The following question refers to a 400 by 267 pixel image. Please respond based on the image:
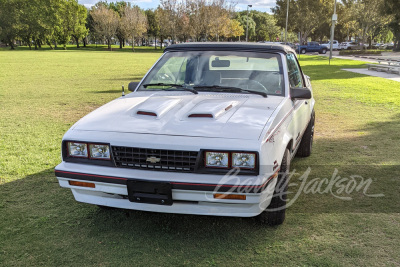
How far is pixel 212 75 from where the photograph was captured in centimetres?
424

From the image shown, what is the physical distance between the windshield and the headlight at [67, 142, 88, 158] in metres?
1.35

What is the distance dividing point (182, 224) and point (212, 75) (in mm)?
1744

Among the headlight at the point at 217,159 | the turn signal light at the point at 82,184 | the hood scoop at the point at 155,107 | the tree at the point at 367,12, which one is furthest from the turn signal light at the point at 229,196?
the tree at the point at 367,12

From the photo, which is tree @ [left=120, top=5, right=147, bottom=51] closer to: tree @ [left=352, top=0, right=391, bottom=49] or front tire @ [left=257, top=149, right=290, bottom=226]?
tree @ [left=352, top=0, right=391, bottom=49]

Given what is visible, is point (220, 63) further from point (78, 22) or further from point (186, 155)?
point (78, 22)

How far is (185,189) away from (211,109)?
0.81m

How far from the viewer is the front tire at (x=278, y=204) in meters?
3.28

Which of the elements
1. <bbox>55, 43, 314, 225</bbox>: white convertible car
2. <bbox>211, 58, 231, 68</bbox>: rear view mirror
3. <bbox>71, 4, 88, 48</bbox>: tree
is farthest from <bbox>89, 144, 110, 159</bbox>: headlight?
<bbox>71, 4, 88, 48</bbox>: tree

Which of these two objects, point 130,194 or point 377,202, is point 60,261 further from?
point 377,202

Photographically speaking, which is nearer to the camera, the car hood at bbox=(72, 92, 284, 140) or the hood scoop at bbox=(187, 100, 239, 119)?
the car hood at bbox=(72, 92, 284, 140)

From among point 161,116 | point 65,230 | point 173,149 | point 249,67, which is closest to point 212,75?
point 249,67

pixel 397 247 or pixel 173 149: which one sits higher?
pixel 173 149

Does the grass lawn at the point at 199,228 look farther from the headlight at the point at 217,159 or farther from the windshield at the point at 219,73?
the windshield at the point at 219,73

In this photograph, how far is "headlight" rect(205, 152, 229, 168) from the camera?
2.84 m
